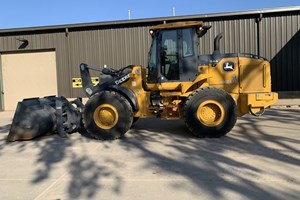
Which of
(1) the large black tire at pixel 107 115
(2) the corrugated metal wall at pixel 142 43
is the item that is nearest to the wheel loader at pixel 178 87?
(1) the large black tire at pixel 107 115

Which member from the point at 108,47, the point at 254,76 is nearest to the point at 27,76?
the point at 108,47

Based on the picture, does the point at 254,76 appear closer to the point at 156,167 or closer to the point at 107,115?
the point at 107,115

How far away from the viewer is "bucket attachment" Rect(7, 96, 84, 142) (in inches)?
353

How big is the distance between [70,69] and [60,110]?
8848 mm

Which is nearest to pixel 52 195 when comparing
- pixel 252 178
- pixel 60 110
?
pixel 252 178

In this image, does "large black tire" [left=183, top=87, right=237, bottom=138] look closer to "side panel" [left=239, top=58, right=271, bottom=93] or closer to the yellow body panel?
the yellow body panel

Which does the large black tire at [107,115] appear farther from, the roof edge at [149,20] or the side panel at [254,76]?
the roof edge at [149,20]

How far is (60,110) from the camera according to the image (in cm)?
931

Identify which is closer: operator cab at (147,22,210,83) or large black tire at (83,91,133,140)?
large black tire at (83,91,133,140)

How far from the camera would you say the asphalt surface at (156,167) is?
198 inches

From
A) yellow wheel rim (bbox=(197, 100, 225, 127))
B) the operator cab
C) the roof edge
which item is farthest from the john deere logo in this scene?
the roof edge

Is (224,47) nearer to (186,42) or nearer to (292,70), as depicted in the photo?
(292,70)

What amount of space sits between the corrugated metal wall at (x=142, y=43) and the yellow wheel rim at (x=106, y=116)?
28.1 ft

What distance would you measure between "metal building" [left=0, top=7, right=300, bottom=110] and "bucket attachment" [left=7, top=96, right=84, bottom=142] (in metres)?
7.64
